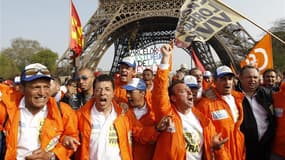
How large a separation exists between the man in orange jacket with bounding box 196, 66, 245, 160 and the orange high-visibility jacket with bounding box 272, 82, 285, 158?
39 centimetres

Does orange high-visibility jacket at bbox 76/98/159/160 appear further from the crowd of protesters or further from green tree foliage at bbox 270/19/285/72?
green tree foliage at bbox 270/19/285/72

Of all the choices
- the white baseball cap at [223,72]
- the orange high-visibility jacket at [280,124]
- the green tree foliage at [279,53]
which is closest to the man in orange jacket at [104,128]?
the white baseball cap at [223,72]

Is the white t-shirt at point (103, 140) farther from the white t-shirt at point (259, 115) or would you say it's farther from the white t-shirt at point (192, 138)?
the white t-shirt at point (259, 115)

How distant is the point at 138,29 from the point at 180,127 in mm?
25396

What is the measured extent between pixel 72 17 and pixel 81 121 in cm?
666

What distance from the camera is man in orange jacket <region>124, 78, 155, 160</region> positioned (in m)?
3.63

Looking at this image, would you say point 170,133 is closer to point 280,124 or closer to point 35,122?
point 35,122

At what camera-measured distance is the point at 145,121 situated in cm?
365

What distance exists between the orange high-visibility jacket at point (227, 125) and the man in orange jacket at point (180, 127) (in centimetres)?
24

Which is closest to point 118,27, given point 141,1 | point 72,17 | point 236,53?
point 141,1

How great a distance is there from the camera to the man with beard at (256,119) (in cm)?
390

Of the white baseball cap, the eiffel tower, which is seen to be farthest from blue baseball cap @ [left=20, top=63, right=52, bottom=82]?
the eiffel tower

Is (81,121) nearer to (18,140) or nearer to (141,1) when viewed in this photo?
(18,140)

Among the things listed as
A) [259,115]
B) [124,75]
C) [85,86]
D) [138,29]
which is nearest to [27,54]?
[138,29]
